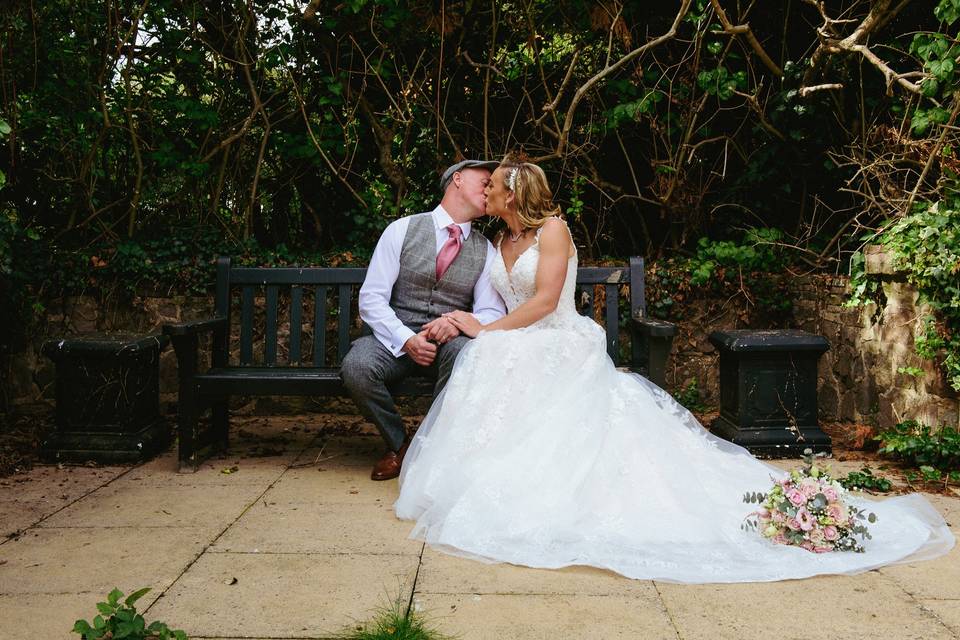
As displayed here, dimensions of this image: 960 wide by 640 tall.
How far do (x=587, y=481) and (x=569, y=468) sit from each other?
0.09m

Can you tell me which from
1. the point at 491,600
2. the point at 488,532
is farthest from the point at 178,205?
the point at 491,600

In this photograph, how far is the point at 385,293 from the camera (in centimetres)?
466

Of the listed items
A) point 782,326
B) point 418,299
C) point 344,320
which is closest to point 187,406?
point 344,320

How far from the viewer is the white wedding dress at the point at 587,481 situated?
3092 mm

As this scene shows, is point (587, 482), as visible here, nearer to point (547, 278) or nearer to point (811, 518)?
point (811, 518)

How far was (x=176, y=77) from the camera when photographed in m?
6.63

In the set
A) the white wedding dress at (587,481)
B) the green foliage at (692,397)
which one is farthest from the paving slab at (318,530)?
the green foliage at (692,397)

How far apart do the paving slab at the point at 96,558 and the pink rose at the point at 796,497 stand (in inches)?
90.1

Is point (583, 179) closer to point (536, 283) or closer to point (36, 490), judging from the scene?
point (536, 283)

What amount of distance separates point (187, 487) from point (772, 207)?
4.93 metres

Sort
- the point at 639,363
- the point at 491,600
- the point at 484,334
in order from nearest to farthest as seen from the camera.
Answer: the point at 491,600 → the point at 484,334 → the point at 639,363

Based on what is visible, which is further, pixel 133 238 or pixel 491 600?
pixel 133 238

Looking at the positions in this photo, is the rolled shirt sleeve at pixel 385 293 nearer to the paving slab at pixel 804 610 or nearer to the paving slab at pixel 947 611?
the paving slab at pixel 804 610

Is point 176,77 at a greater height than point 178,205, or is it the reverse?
point 176,77
